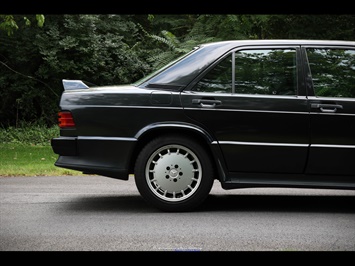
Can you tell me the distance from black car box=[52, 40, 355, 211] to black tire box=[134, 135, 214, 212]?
0.03ft

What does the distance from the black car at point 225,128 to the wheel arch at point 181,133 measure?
1 cm

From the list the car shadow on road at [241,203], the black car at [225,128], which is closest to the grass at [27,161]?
the car shadow on road at [241,203]

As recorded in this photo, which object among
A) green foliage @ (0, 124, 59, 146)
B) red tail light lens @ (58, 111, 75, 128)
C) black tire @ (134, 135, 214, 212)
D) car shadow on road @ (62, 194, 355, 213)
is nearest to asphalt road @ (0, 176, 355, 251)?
car shadow on road @ (62, 194, 355, 213)

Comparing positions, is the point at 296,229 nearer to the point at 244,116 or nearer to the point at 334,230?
the point at 334,230

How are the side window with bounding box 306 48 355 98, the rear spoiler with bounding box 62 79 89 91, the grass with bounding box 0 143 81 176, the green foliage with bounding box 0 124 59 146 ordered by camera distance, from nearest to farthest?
the side window with bounding box 306 48 355 98, the rear spoiler with bounding box 62 79 89 91, the grass with bounding box 0 143 81 176, the green foliage with bounding box 0 124 59 146

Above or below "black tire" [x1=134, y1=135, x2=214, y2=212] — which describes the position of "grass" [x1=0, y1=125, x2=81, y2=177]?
below

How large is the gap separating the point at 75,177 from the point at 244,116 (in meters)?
4.15

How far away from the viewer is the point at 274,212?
645 centimetres

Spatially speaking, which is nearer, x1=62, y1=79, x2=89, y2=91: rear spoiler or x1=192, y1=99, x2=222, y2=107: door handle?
x1=192, y1=99, x2=222, y2=107: door handle

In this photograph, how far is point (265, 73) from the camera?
6.41m

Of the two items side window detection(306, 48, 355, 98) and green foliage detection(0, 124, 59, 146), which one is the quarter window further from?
green foliage detection(0, 124, 59, 146)

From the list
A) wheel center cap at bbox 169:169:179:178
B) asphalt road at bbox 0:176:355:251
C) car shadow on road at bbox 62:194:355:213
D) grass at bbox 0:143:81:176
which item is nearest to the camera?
asphalt road at bbox 0:176:355:251

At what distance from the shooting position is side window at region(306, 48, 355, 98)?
6387 mm
